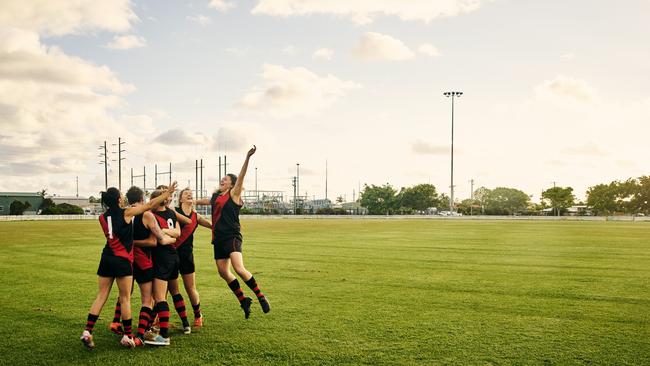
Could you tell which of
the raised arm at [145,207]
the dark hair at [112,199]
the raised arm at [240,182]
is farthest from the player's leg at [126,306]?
the raised arm at [240,182]

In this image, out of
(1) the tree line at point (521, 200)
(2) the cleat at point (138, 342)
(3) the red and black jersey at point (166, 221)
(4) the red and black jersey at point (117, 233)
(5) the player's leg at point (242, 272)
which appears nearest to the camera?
(4) the red and black jersey at point (117, 233)

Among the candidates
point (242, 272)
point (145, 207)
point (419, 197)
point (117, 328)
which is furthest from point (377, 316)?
point (419, 197)

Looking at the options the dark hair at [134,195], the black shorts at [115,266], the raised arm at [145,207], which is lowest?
the black shorts at [115,266]

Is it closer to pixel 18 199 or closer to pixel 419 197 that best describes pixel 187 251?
pixel 419 197

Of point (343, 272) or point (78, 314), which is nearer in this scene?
point (78, 314)

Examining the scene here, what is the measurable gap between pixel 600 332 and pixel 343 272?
21.9ft

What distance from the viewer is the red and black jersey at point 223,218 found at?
7.43 metres

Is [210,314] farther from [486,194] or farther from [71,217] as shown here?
[486,194]

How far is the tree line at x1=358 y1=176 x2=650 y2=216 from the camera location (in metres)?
105

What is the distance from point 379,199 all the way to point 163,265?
4494 inches

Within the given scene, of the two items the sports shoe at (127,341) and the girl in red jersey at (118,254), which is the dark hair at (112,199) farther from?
the sports shoe at (127,341)

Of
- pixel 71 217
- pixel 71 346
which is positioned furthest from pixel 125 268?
pixel 71 217

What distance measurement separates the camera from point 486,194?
14550 cm

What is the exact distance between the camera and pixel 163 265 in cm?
637
